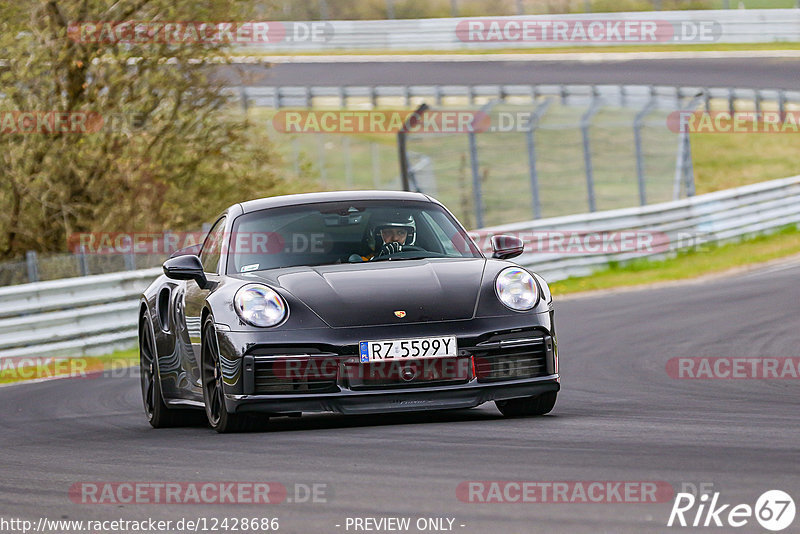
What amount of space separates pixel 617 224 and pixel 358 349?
→ 15.7 metres

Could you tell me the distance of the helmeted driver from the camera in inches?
328

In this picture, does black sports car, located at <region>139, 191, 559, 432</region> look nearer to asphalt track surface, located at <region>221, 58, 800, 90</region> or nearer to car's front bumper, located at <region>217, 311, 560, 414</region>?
car's front bumper, located at <region>217, 311, 560, 414</region>

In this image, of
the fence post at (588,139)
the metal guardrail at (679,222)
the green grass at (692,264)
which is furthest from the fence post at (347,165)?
the fence post at (588,139)

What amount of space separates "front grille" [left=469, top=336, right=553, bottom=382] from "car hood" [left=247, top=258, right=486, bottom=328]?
0.68ft

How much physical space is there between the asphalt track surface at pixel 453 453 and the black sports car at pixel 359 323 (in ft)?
0.64

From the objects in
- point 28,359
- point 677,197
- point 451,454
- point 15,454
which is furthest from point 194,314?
point 677,197

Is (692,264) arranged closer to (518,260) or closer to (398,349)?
(518,260)

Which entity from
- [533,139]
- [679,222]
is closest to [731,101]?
[679,222]

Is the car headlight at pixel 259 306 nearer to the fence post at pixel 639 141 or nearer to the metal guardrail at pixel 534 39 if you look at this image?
the fence post at pixel 639 141

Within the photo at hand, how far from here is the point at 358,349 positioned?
725 cm

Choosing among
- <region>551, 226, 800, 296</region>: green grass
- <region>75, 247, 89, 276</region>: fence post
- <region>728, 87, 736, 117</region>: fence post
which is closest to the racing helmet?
<region>75, 247, 89, 276</region>: fence post

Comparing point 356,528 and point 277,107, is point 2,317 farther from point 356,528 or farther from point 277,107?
point 277,107

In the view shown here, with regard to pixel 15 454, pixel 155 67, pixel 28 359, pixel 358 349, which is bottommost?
pixel 28 359

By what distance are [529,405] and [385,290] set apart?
3.56ft
